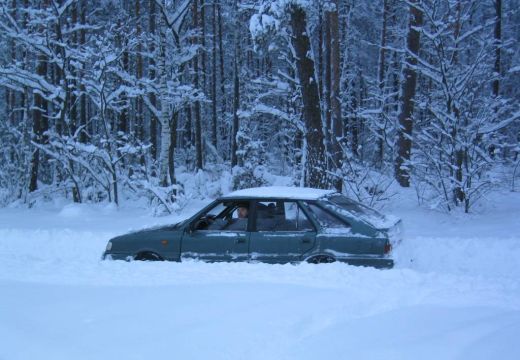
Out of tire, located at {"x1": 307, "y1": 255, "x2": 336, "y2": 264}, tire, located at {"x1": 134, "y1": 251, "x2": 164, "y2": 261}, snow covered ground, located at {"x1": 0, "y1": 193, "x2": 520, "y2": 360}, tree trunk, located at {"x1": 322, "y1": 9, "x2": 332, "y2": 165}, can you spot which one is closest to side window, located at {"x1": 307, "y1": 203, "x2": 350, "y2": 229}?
tire, located at {"x1": 307, "y1": 255, "x2": 336, "y2": 264}

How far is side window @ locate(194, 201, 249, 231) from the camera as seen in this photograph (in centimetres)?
721

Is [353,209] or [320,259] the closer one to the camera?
[320,259]

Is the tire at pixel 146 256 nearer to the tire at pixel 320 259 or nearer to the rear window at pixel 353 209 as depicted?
the tire at pixel 320 259

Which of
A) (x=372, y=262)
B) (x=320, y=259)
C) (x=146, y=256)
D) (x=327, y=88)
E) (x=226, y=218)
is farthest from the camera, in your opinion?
(x=327, y=88)

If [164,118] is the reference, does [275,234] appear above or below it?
below

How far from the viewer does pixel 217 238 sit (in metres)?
7.04

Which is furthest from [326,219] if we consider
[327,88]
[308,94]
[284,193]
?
[327,88]

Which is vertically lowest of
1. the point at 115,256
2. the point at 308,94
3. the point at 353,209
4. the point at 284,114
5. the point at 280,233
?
the point at 115,256

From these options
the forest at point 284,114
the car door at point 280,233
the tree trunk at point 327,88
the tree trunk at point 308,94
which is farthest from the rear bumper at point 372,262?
the tree trunk at point 327,88

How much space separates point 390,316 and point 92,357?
265 centimetres

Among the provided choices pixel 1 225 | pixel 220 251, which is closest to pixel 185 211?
pixel 1 225

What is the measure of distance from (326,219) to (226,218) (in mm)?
1599

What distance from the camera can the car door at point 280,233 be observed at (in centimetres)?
673

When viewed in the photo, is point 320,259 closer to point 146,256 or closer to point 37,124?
point 146,256
